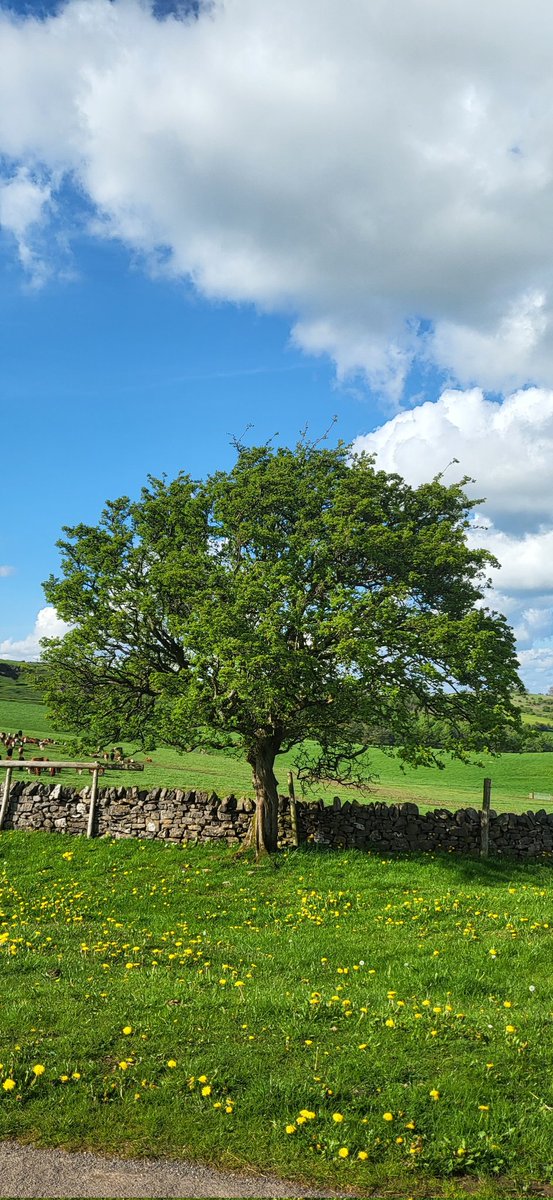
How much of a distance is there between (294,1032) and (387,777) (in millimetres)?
49539

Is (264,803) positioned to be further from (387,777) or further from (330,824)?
(387,777)

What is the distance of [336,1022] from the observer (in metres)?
9.30

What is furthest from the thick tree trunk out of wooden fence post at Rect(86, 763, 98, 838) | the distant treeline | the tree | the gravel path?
the gravel path

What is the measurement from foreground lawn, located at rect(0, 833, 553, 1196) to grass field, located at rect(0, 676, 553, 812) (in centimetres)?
1022

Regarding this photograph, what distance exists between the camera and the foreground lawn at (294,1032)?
22.3 ft

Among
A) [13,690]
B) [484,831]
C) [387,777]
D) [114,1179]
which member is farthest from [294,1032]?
[13,690]

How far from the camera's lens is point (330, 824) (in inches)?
896

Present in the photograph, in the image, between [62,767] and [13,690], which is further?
[13,690]

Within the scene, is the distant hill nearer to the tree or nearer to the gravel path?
the tree

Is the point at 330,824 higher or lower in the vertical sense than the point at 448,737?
lower

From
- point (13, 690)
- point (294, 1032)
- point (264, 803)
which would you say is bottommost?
point (294, 1032)

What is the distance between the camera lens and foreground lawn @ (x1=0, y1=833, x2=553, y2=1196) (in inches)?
268

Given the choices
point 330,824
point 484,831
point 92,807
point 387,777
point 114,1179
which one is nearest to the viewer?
point 114,1179

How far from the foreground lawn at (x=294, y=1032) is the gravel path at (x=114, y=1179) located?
195 millimetres
